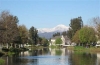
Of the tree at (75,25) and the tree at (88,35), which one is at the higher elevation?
the tree at (75,25)

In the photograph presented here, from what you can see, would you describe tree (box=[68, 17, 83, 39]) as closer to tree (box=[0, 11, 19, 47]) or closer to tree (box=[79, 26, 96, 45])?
tree (box=[79, 26, 96, 45])

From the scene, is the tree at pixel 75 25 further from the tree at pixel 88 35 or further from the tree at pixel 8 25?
the tree at pixel 8 25

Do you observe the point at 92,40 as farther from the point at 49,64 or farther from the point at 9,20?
the point at 49,64

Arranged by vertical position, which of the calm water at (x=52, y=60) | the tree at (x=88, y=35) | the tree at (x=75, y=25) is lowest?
the calm water at (x=52, y=60)

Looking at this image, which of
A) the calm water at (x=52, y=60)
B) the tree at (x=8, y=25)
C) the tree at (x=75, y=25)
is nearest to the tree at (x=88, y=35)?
the tree at (x=75, y=25)

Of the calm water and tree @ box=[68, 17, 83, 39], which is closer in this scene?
the calm water

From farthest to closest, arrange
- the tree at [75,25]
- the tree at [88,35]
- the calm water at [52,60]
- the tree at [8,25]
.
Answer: the tree at [75,25]
the tree at [88,35]
the tree at [8,25]
the calm water at [52,60]

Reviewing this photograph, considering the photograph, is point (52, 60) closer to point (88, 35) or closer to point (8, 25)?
point (8, 25)

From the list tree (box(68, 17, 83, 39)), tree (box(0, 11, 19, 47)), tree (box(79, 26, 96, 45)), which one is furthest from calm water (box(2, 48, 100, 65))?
tree (box(68, 17, 83, 39))

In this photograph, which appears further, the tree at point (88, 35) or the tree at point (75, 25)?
the tree at point (75, 25)

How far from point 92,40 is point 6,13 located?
4744cm

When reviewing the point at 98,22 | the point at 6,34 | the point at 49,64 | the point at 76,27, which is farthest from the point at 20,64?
the point at 76,27

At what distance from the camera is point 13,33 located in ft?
265

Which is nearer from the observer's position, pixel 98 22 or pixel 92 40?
pixel 98 22
